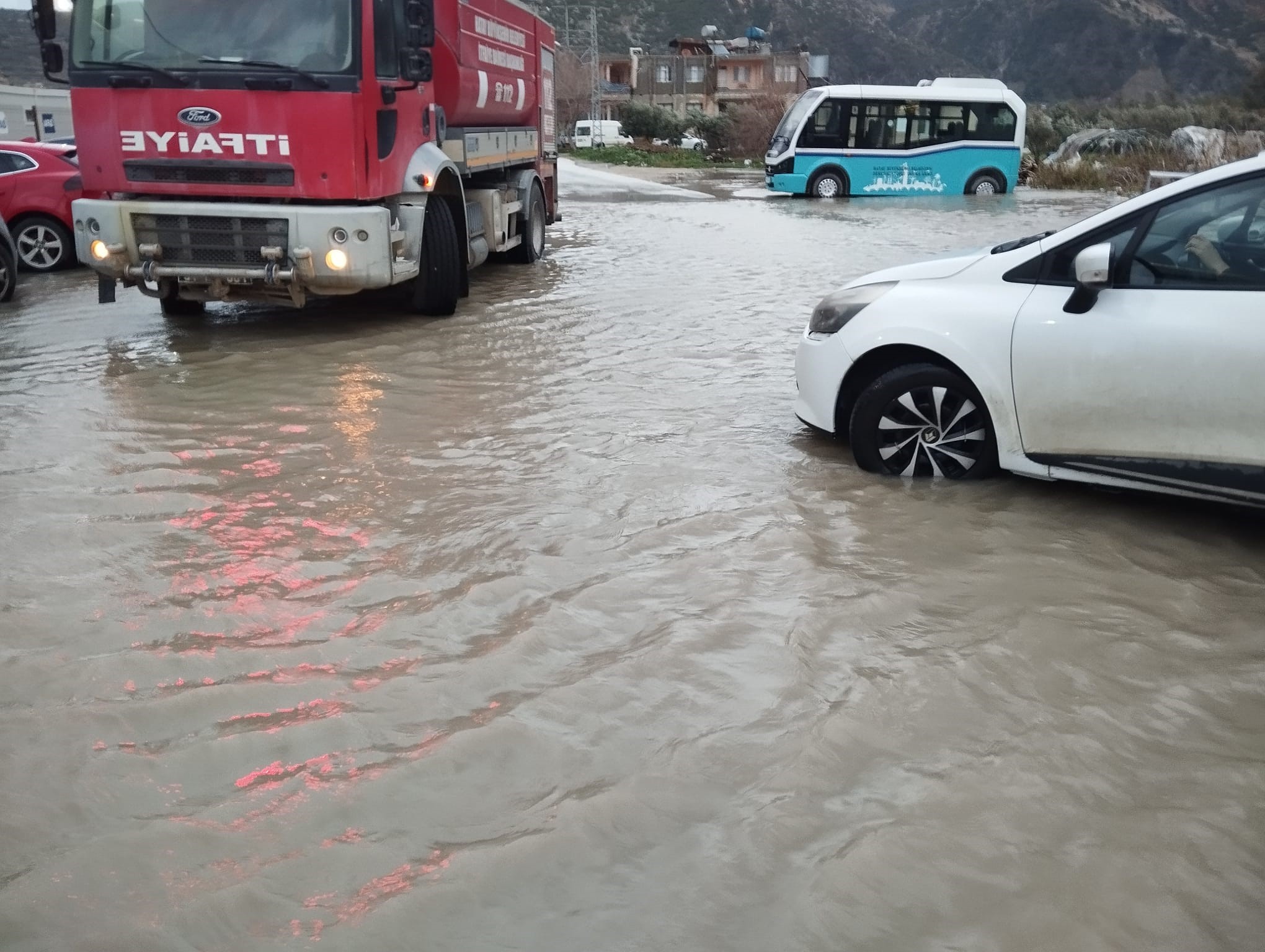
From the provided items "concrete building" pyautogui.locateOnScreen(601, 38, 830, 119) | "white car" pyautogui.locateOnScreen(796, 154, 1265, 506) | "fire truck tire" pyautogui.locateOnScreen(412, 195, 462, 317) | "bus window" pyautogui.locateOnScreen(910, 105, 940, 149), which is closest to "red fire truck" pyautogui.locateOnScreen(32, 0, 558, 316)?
"fire truck tire" pyautogui.locateOnScreen(412, 195, 462, 317)

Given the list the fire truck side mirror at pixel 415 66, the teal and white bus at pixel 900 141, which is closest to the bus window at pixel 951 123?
the teal and white bus at pixel 900 141

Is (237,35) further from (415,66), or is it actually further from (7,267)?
(7,267)

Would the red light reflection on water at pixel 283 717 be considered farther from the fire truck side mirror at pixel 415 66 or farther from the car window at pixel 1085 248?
the fire truck side mirror at pixel 415 66

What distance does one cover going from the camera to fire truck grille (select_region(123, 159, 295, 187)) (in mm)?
8875

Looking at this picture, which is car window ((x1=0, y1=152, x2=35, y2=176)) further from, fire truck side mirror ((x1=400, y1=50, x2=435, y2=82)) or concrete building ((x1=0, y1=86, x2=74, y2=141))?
concrete building ((x1=0, y1=86, x2=74, y2=141))

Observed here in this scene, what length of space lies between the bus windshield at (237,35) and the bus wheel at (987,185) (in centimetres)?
2353

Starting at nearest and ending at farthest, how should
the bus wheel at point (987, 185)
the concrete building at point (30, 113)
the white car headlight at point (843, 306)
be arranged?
the white car headlight at point (843, 306) < the concrete building at point (30, 113) < the bus wheel at point (987, 185)

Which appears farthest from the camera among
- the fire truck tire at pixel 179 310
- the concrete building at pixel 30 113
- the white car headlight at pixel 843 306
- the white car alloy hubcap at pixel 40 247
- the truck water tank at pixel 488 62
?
the concrete building at pixel 30 113

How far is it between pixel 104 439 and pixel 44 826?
396 centimetres

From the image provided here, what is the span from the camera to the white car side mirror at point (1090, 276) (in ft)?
16.3

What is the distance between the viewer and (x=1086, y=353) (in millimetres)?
5082

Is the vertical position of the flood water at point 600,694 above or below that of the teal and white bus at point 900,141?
below

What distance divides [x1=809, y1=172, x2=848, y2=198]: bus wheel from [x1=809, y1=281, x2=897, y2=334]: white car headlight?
23522 mm

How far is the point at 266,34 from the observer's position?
8781 mm
